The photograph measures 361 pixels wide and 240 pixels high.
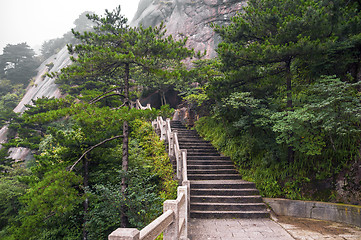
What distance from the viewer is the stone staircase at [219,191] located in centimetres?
578

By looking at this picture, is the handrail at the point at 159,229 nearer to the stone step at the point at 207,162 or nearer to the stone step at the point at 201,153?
the stone step at the point at 207,162

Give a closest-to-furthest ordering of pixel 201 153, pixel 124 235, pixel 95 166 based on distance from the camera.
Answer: pixel 124 235, pixel 95 166, pixel 201 153

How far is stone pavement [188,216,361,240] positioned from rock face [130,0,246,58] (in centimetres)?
1855

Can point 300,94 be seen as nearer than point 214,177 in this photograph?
Yes

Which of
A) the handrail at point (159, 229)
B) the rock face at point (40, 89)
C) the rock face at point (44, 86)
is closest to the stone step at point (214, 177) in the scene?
the handrail at point (159, 229)

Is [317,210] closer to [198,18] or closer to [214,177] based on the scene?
[214,177]

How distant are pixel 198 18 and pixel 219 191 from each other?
22920mm

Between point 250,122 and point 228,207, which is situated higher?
point 250,122

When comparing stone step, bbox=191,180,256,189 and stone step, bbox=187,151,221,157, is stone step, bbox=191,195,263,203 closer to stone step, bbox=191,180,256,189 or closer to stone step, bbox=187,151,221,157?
stone step, bbox=191,180,256,189

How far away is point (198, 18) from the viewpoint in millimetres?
23578

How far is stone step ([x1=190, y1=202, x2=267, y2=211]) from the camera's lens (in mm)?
5930

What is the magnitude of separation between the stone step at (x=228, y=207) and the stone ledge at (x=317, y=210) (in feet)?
1.41

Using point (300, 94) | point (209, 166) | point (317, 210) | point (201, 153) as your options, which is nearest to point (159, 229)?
point (317, 210)

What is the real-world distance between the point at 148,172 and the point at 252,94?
5490 millimetres
